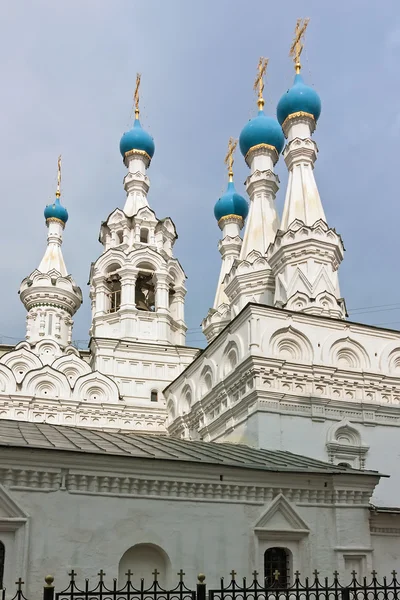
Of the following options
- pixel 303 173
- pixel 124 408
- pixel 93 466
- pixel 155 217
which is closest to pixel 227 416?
pixel 124 408

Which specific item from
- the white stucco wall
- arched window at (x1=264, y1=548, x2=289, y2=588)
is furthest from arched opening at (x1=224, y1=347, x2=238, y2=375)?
arched window at (x1=264, y1=548, x2=289, y2=588)

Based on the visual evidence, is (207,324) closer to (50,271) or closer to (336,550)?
(50,271)

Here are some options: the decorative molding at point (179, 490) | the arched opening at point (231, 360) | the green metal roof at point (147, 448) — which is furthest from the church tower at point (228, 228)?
the decorative molding at point (179, 490)

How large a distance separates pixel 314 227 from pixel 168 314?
682 centimetres

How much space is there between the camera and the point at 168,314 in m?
24.8

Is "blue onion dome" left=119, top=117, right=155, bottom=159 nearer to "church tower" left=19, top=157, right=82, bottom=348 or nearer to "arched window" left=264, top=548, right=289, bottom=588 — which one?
"church tower" left=19, top=157, right=82, bottom=348

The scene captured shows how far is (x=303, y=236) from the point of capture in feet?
67.1

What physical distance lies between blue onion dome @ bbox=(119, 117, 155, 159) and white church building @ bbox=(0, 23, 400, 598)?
0.08 meters

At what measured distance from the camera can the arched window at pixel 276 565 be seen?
10227mm

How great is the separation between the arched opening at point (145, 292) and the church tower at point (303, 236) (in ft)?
19.7

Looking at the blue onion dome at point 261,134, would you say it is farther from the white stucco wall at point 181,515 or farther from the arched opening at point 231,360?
the white stucco wall at point 181,515

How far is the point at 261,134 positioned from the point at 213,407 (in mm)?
11695

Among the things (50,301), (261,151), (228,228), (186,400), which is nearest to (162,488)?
(186,400)

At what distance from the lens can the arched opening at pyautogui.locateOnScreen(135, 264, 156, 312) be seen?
85.0 ft
